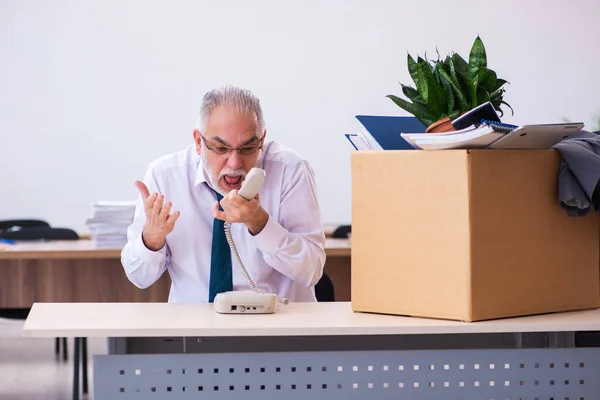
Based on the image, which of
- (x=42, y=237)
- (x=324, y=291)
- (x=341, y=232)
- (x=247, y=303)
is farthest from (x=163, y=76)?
(x=247, y=303)

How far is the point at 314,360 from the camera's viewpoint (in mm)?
1938

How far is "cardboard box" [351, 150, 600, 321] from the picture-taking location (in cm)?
→ 187

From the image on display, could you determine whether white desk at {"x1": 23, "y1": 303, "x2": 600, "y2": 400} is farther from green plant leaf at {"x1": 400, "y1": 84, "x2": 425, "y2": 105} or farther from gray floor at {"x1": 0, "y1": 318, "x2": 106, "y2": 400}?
gray floor at {"x1": 0, "y1": 318, "x2": 106, "y2": 400}

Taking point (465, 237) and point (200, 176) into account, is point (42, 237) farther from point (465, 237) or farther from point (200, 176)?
point (465, 237)

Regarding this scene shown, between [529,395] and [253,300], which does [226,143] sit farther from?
[529,395]

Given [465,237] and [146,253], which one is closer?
[465,237]

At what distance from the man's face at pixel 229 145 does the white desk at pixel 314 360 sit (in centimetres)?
45

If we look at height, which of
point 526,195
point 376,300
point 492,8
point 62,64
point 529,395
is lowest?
point 529,395

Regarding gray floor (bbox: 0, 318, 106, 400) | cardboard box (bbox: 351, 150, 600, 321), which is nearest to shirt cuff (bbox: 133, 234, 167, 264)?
cardboard box (bbox: 351, 150, 600, 321)

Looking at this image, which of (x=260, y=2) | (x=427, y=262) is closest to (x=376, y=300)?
(x=427, y=262)

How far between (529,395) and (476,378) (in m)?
0.13

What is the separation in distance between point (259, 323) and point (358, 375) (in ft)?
0.84

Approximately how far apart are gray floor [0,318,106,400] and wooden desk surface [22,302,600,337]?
6.97ft

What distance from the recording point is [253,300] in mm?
2010
